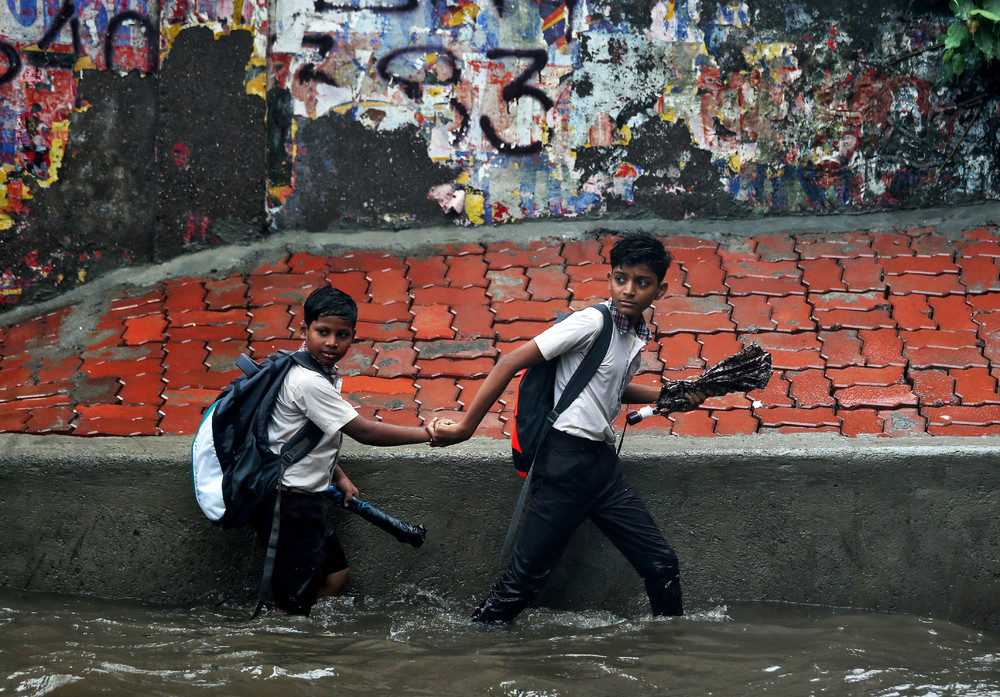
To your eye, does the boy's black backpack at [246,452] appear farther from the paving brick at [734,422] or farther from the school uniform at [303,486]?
the paving brick at [734,422]

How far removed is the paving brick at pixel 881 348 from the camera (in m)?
4.70

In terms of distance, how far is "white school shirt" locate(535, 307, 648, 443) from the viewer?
328cm

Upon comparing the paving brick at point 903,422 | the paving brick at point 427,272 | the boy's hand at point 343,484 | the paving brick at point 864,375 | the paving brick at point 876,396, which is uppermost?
the paving brick at point 427,272

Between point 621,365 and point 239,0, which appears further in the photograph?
point 239,0

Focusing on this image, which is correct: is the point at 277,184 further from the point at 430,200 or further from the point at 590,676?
the point at 590,676

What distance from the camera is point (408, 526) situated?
3.61m

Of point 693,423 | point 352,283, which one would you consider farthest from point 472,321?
point 693,423

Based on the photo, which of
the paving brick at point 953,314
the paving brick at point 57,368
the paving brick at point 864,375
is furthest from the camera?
the paving brick at point 953,314

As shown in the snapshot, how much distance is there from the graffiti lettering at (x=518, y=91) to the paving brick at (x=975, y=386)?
115 inches

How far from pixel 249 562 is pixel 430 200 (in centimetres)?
303

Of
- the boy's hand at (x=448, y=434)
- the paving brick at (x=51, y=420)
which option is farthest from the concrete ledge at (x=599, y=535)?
the boy's hand at (x=448, y=434)

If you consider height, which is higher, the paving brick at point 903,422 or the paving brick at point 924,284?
the paving brick at point 924,284

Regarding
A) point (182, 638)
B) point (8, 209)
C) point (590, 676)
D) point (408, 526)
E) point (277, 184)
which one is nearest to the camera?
point (590, 676)

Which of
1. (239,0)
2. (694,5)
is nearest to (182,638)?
(239,0)
